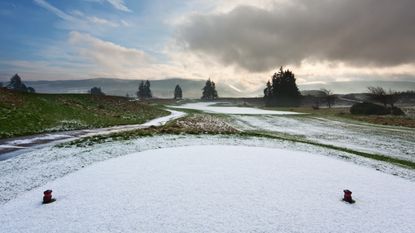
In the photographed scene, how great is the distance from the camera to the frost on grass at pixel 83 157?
9.52 m

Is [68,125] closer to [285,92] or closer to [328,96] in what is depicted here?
[328,96]

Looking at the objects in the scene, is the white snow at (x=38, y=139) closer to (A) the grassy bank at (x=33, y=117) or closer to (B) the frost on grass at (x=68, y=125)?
(A) the grassy bank at (x=33, y=117)

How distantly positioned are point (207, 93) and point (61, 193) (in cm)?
13949

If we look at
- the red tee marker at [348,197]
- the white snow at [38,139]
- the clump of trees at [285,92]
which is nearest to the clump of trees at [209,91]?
the clump of trees at [285,92]

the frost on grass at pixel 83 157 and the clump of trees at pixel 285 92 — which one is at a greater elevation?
the clump of trees at pixel 285 92

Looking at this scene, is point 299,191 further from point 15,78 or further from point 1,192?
point 15,78

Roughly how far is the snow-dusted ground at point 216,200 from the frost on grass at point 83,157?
2.91ft

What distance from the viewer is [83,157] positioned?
510 inches

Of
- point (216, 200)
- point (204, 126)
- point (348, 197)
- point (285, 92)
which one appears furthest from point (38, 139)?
point (285, 92)

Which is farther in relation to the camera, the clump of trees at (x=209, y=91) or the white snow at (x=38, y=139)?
the clump of trees at (x=209, y=91)

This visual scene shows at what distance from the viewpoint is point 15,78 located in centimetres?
13050

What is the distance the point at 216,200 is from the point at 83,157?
8.63 meters

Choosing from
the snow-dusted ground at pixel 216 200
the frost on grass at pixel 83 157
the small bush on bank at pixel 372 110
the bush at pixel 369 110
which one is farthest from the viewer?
the bush at pixel 369 110

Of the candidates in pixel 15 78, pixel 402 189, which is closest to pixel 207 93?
pixel 15 78
